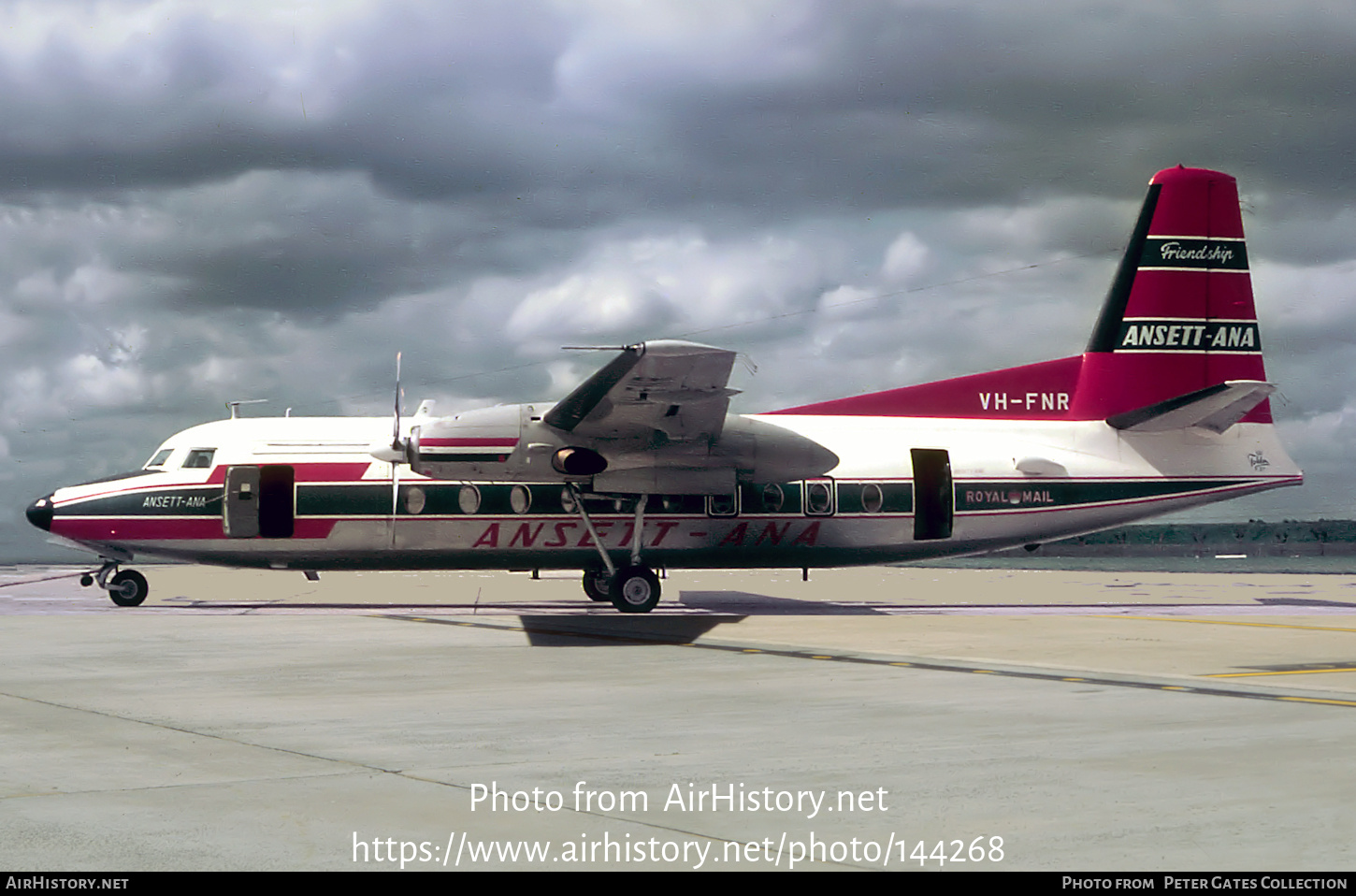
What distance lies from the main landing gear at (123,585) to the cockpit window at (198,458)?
2595 millimetres

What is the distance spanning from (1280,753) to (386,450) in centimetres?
1782

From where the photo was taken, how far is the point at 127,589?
26141 millimetres

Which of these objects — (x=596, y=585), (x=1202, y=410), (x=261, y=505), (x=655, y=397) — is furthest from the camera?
(x=596, y=585)

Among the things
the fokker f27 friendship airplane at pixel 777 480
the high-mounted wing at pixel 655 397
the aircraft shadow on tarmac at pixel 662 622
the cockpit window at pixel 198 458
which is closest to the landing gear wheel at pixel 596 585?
the fokker f27 friendship airplane at pixel 777 480

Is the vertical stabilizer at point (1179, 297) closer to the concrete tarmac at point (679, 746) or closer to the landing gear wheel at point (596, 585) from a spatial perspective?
the concrete tarmac at point (679, 746)

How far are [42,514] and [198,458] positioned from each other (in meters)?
3.30

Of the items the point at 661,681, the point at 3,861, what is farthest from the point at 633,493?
the point at 3,861

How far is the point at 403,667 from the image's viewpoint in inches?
575

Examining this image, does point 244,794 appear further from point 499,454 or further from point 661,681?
point 499,454

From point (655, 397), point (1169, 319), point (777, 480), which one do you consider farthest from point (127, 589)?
point (1169, 319)

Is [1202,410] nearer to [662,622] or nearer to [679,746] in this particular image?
[662,622]

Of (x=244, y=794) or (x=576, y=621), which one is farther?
(x=576, y=621)

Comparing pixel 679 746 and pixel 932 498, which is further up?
pixel 932 498

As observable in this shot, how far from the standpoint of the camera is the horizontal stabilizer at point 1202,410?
80.8ft
